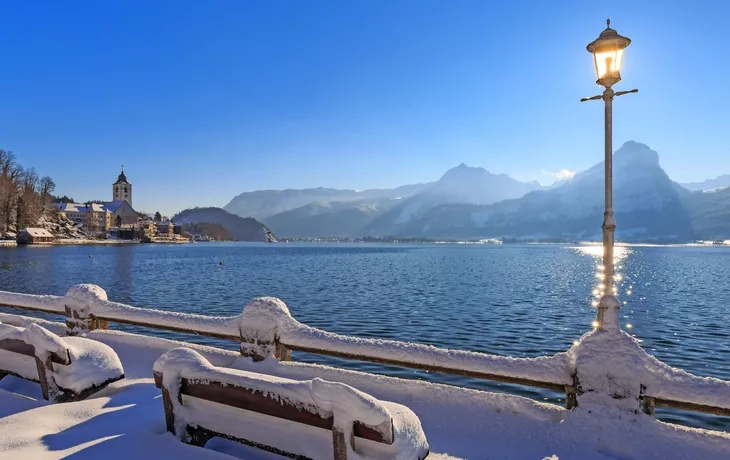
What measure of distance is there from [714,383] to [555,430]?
1.69 metres

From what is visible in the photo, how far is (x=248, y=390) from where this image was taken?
395 cm

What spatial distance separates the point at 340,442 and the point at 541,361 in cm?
301

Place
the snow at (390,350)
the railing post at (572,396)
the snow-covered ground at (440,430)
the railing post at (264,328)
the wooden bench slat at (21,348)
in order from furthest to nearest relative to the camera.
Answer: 1. the railing post at (264,328)
2. the wooden bench slat at (21,348)
3. the snow at (390,350)
4. the railing post at (572,396)
5. the snow-covered ground at (440,430)

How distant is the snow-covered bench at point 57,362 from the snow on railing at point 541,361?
1721mm

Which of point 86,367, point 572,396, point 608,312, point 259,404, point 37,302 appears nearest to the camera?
point 259,404

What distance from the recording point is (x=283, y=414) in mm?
3738

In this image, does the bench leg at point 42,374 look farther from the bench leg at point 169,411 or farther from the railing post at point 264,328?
the railing post at point 264,328

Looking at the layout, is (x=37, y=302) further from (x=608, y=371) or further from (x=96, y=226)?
(x=96, y=226)

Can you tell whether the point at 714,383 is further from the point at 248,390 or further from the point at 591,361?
the point at 248,390

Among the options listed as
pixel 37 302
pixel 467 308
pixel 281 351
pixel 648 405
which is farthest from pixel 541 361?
pixel 467 308

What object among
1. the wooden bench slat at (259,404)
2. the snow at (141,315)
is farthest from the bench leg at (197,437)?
the snow at (141,315)

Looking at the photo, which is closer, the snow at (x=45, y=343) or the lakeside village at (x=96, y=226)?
the snow at (x=45, y=343)

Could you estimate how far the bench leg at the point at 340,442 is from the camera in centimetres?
336

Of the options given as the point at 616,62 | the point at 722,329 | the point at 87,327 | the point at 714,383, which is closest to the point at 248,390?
the point at 714,383
